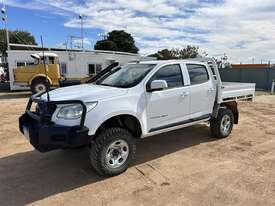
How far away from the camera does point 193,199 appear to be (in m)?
4.00

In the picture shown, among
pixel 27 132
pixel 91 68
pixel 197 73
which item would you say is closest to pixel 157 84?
pixel 197 73

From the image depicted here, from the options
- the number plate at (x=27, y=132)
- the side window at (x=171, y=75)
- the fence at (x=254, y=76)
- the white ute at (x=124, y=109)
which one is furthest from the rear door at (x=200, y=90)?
the fence at (x=254, y=76)

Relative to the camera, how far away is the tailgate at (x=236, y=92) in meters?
6.90

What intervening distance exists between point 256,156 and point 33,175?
4.11 metres

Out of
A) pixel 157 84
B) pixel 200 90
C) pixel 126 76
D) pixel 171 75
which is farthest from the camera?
pixel 200 90

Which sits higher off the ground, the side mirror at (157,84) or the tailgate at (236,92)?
the side mirror at (157,84)

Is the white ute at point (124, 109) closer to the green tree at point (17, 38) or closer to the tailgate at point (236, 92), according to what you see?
the tailgate at point (236, 92)

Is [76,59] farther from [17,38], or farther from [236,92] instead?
[17,38]

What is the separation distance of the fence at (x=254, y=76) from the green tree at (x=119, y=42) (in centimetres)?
2927

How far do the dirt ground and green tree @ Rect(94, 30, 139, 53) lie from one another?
1938 inches

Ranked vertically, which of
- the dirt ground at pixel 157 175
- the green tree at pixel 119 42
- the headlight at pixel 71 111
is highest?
the green tree at pixel 119 42

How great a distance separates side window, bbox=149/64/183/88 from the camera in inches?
219

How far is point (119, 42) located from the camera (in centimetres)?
5656

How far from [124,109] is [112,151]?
698mm
